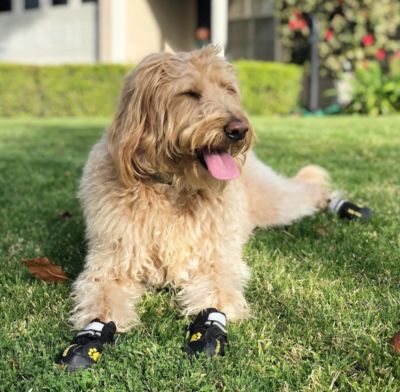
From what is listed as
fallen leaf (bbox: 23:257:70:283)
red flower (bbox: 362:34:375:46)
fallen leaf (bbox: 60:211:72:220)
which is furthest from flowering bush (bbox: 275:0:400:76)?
fallen leaf (bbox: 23:257:70:283)

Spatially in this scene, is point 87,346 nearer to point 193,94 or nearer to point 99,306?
point 99,306

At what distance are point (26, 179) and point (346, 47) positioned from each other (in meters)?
11.7

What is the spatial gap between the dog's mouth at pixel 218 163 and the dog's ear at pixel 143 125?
0.79 ft

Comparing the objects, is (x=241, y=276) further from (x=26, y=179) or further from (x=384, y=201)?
(x=26, y=179)

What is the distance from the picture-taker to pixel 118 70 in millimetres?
14336

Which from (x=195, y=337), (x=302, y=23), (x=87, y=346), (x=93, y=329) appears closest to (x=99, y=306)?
(x=93, y=329)

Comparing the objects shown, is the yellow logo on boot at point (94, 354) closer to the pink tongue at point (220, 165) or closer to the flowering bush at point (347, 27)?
the pink tongue at point (220, 165)

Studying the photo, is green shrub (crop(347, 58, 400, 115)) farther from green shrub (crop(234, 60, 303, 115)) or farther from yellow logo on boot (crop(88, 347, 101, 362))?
yellow logo on boot (crop(88, 347, 101, 362))

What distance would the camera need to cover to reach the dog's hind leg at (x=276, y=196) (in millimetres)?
4012

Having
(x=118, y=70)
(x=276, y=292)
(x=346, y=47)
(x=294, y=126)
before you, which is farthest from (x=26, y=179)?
(x=346, y=47)

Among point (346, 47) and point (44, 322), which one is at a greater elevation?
point (346, 47)

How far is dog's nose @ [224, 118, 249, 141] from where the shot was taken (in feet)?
8.41

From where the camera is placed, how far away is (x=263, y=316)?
8.21 ft

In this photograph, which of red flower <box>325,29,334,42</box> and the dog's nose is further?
red flower <box>325,29,334,42</box>
